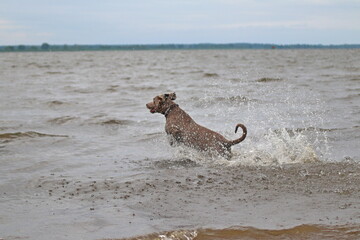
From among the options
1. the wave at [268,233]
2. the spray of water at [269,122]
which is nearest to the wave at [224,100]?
the spray of water at [269,122]

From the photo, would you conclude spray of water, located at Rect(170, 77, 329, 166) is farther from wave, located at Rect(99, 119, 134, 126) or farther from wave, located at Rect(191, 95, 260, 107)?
wave, located at Rect(99, 119, 134, 126)

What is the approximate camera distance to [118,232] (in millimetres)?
5266

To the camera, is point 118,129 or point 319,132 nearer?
point 319,132

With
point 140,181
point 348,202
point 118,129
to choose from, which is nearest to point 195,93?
point 118,129

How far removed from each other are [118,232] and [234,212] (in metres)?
1.35

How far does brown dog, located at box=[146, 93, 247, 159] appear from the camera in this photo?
8.66 metres

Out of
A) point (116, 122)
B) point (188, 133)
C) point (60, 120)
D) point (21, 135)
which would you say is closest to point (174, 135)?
point (188, 133)

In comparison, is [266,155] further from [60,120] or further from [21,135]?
[60,120]

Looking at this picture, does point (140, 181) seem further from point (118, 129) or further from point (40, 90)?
point (40, 90)

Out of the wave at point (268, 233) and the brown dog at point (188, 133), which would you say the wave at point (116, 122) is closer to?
the brown dog at point (188, 133)

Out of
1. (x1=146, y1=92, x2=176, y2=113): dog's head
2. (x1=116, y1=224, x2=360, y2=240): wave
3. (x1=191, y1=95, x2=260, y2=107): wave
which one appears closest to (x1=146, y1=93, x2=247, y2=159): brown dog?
(x1=146, y1=92, x2=176, y2=113): dog's head

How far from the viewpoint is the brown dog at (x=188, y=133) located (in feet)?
28.4

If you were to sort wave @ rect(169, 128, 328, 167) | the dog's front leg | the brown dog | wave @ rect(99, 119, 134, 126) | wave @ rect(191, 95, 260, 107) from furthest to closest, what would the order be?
wave @ rect(191, 95, 260, 107) < wave @ rect(99, 119, 134, 126) < the dog's front leg < the brown dog < wave @ rect(169, 128, 328, 167)

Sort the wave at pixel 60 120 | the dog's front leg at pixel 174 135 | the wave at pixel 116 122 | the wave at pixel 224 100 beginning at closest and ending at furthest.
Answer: the dog's front leg at pixel 174 135 < the wave at pixel 116 122 < the wave at pixel 60 120 < the wave at pixel 224 100
